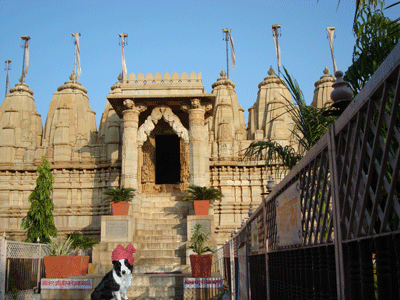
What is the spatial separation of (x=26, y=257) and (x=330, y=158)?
370 inches

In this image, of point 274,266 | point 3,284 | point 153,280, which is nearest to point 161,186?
point 153,280

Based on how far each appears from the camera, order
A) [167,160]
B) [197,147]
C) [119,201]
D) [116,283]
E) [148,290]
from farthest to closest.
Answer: [167,160] → [197,147] → [119,201] → [148,290] → [116,283]

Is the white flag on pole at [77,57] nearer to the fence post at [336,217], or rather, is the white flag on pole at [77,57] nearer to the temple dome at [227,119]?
the temple dome at [227,119]

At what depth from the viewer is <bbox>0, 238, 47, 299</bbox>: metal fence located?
29.4 ft

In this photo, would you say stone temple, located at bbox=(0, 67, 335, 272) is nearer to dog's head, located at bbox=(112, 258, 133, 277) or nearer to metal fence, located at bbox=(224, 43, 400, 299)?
dog's head, located at bbox=(112, 258, 133, 277)

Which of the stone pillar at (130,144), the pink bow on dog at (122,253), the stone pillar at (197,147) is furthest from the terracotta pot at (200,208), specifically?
the pink bow on dog at (122,253)

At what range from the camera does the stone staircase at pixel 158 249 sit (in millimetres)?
10906

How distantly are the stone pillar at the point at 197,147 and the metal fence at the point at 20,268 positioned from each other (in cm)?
648

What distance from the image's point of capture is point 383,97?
78.4 inches

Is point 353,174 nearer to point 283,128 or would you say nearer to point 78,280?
point 78,280

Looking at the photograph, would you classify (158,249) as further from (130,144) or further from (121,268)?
(121,268)

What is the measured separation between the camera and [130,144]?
16844 mm

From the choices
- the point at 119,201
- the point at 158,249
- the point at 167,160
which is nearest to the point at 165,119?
the point at 119,201

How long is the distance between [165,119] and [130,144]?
5.60 feet
